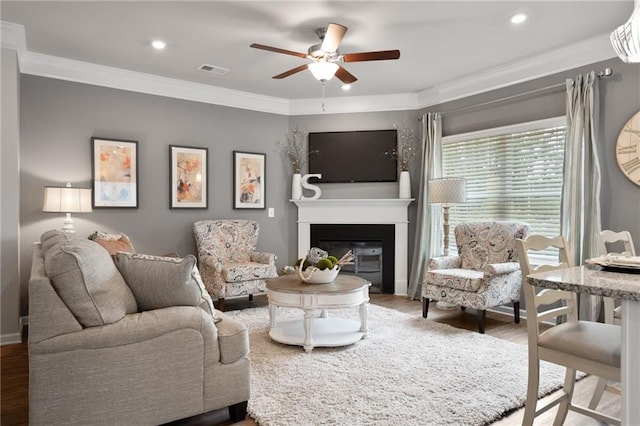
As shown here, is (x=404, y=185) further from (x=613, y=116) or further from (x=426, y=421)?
(x=426, y=421)

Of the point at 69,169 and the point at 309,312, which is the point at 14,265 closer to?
the point at 69,169

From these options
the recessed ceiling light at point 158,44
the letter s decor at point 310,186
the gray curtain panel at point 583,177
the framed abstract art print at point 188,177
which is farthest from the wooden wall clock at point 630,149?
the framed abstract art print at point 188,177

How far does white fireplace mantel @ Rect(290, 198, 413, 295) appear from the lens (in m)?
5.59

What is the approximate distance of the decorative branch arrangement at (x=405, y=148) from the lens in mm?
5570

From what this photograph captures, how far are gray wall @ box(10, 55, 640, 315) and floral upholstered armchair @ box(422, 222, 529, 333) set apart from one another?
865 millimetres

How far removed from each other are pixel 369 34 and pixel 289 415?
311cm

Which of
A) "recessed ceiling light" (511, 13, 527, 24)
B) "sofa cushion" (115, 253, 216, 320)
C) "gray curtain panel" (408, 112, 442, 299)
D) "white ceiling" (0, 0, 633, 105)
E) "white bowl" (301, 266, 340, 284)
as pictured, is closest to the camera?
"sofa cushion" (115, 253, 216, 320)

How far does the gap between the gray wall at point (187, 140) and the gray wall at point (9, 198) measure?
537 millimetres

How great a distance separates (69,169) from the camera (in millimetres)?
4355

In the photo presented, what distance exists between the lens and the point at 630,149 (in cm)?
355

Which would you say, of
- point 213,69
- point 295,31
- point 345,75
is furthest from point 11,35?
point 345,75

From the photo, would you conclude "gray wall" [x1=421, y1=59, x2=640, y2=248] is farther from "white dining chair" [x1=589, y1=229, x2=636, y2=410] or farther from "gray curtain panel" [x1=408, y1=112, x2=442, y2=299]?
"white dining chair" [x1=589, y1=229, x2=636, y2=410]

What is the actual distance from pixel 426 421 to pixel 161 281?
158 cm

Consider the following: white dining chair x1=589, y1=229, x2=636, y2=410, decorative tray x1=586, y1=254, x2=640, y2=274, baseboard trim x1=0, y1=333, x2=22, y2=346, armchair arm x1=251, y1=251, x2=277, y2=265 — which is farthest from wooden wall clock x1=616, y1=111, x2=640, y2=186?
baseboard trim x1=0, y1=333, x2=22, y2=346
